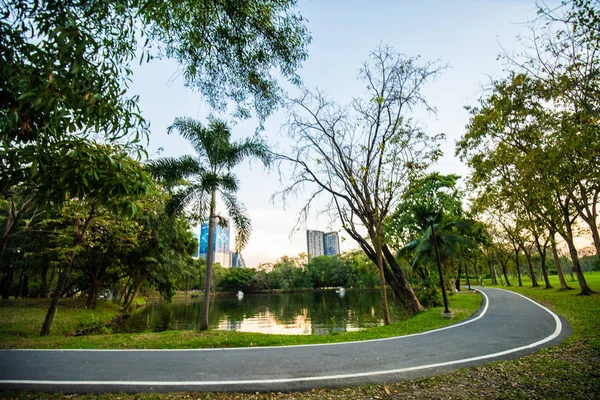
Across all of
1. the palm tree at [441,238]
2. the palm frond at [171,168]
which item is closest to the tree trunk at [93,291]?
the palm frond at [171,168]

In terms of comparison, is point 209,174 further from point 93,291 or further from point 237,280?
point 237,280

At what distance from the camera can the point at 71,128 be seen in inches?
116

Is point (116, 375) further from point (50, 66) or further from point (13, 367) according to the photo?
point (50, 66)

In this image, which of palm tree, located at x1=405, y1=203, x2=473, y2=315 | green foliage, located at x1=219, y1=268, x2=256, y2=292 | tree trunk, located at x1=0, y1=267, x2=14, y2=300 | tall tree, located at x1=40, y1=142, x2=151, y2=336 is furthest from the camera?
green foliage, located at x1=219, y1=268, x2=256, y2=292

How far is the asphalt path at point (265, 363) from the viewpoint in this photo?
5586mm

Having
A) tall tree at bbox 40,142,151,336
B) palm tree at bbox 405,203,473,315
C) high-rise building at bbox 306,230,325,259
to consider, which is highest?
high-rise building at bbox 306,230,325,259

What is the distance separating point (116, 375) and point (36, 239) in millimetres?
21649

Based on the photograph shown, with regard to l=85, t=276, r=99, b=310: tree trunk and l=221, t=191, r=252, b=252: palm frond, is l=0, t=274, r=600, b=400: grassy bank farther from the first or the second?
l=85, t=276, r=99, b=310: tree trunk

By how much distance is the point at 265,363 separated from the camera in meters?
6.83

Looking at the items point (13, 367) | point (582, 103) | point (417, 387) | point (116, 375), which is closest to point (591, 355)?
point (417, 387)

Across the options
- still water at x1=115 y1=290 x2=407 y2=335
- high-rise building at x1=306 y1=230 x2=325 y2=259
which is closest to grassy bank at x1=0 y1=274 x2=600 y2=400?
still water at x1=115 y1=290 x2=407 y2=335

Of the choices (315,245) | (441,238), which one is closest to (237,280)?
(441,238)

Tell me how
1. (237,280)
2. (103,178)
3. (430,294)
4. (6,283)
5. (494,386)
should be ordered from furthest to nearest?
(237,280)
(6,283)
(430,294)
(494,386)
(103,178)

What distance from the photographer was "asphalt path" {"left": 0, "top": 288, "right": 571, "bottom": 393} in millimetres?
5586
